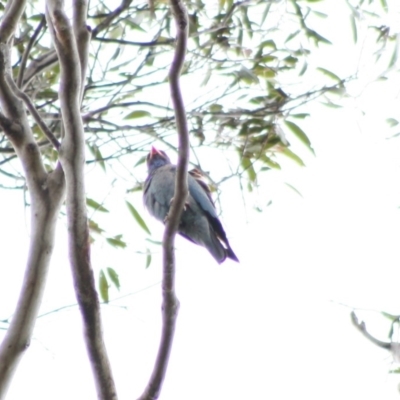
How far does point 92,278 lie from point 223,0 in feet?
6.73

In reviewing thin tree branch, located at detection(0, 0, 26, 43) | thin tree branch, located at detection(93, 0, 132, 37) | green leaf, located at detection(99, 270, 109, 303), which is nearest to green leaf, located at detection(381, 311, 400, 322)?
green leaf, located at detection(99, 270, 109, 303)

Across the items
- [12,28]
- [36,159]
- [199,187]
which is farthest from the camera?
[199,187]

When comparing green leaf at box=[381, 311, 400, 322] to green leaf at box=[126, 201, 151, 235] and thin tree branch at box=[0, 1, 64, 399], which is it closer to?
thin tree branch at box=[0, 1, 64, 399]

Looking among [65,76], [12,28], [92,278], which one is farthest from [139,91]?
[92,278]

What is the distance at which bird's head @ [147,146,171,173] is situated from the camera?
4625 mm

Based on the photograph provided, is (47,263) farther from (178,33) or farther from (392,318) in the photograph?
(392,318)

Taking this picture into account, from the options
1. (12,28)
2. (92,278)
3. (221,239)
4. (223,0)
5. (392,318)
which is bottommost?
(392,318)

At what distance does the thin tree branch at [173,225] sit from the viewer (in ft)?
6.77

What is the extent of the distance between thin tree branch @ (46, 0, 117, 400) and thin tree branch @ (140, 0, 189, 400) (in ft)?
0.39

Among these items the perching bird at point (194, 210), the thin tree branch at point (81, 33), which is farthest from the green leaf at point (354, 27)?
the thin tree branch at point (81, 33)

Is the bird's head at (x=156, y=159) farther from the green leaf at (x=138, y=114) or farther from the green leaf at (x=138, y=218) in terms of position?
the green leaf at (x=138, y=114)

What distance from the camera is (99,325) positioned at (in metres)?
2.08

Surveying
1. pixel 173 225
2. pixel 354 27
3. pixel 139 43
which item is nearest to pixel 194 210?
pixel 139 43

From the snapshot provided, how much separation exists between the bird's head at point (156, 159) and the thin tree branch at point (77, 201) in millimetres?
2221
